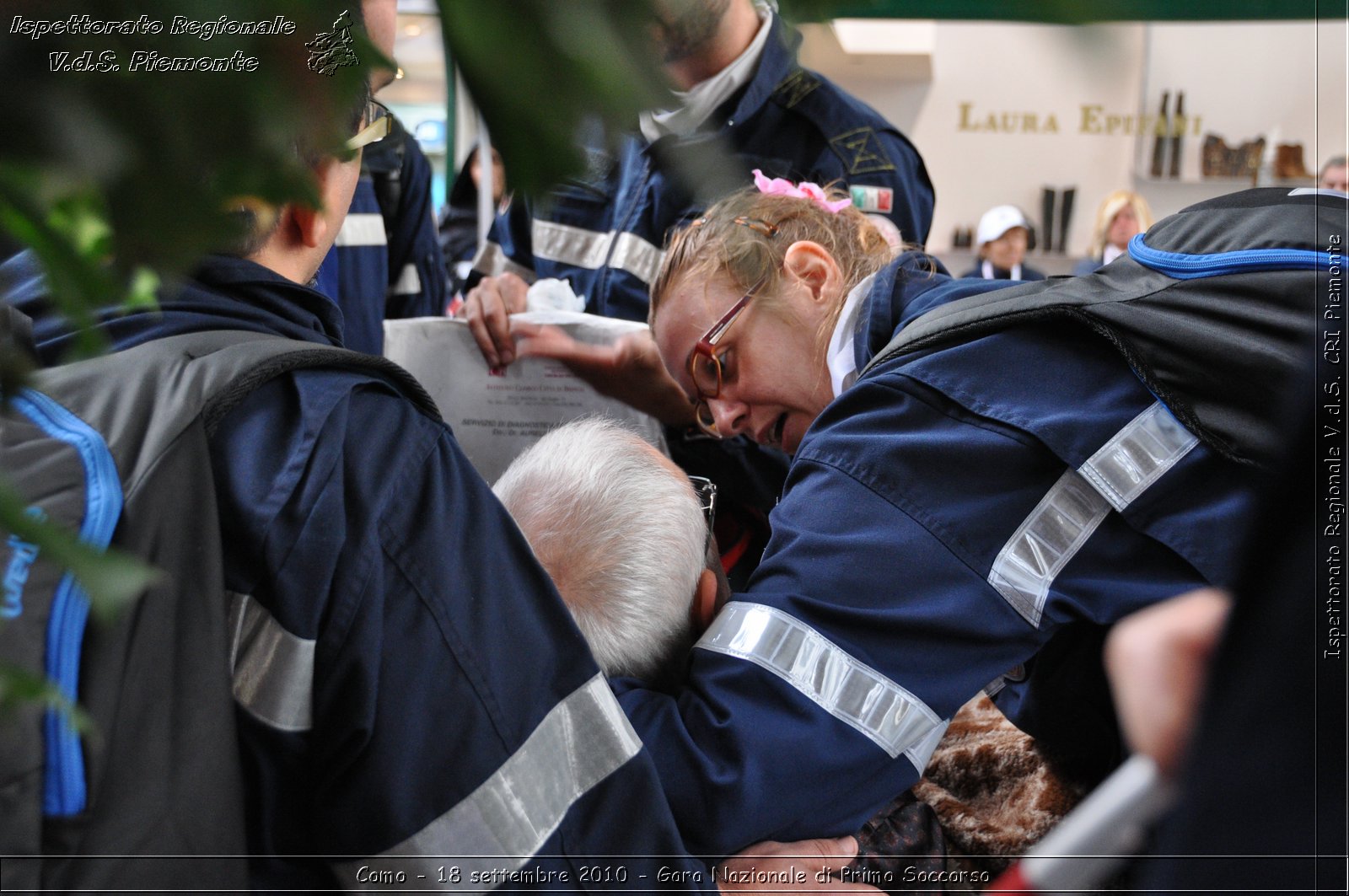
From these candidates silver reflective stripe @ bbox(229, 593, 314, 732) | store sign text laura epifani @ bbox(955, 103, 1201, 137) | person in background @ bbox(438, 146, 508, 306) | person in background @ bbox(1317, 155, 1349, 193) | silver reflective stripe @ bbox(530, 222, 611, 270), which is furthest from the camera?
store sign text laura epifani @ bbox(955, 103, 1201, 137)

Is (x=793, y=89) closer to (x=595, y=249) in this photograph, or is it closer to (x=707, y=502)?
(x=595, y=249)

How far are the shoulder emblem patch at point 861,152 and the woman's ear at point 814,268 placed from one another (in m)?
0.55

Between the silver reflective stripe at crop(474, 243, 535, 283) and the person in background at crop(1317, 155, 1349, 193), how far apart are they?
389 centimetres

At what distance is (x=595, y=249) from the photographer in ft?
7.97

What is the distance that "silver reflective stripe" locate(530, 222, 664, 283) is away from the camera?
7.66 ft

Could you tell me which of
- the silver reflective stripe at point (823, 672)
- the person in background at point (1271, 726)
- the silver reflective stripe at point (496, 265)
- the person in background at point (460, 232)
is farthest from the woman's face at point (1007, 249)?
the person in background at point (1271, 726)

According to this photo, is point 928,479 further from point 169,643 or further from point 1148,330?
point 169,643

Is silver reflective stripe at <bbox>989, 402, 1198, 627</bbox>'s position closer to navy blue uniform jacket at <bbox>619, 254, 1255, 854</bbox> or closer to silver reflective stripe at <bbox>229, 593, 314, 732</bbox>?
navy blue uniform jacket at <bbox>619, 254, 1255, 854</bbox>

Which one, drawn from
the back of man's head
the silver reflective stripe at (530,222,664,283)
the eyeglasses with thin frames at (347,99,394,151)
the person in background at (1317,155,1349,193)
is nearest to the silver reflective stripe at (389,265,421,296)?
the silver reflective stripe at (530,222,664,283)

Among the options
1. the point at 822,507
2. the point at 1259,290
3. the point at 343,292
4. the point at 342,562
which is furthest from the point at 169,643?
the point at 343,292

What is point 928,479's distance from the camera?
50.5 inches

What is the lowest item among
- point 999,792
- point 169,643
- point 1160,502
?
point 999,792

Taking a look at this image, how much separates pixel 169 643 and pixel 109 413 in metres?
0.18

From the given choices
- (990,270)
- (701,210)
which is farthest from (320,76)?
(990,270)
